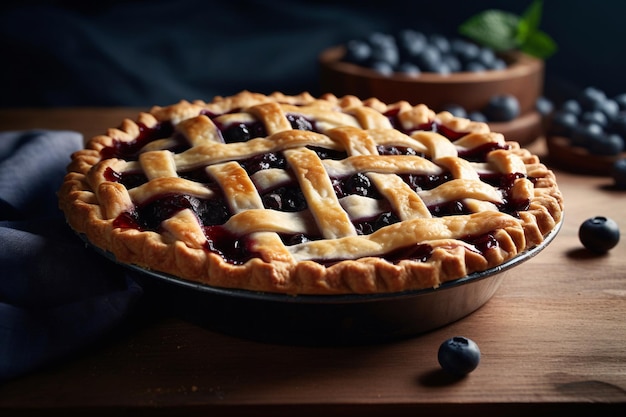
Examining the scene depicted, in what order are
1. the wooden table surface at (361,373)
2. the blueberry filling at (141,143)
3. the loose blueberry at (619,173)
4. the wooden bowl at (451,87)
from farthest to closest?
1. the wooden bowl at (451,87)
2. the loose blueberry at (619,173)
3. the blueberry filling at (141,143)
4. the wooden table surface at (361,373)

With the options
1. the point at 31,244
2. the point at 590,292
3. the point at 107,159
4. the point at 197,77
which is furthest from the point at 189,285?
the point at 197,77

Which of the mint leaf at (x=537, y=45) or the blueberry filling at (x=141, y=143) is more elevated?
the blueberry filling at (x=141, y=143)

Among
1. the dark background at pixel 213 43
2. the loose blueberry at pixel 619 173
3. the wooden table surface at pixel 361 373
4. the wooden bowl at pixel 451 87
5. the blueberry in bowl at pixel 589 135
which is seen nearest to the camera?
the wooden table surface at pixel 361 373

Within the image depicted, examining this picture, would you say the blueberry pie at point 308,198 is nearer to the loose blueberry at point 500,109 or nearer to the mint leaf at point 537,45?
the loose blueberry at point 500,109

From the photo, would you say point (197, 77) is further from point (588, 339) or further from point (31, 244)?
point (588, 339)

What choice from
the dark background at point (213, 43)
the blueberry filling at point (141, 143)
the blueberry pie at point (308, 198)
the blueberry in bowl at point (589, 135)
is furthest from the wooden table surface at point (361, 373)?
the dark background at point (213, 43)

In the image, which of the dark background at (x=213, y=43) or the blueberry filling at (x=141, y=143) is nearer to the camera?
the blueberry filling at (x=141, y=143)

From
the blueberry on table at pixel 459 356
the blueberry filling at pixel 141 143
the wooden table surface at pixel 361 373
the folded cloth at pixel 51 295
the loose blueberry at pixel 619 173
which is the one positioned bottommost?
the loose blueberry at pixel 619 173

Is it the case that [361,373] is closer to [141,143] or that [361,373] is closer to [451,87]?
[141,143]
